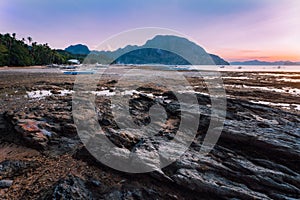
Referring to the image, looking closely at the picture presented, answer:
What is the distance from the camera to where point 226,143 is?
9453 millimetres

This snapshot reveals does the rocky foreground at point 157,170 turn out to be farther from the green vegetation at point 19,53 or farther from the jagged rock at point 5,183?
the green vegetation at point 19,53

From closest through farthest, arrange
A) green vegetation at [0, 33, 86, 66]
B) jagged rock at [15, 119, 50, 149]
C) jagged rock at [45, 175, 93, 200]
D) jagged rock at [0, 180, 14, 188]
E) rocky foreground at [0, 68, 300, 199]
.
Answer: jagged rock at [45, 175, 93, 200]
rocky foreground at [0, 68, 300, 199]
jagged rock at [0, 180, 14, 188]
jagged rock at [15, 119, 50, 149]
green vegetation at [0, 33, 86, 66]

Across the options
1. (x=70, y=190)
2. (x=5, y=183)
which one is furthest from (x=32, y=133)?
(x=70, y=190)

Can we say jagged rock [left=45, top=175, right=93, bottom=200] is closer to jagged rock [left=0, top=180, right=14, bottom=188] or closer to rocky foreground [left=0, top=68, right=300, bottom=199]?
rocky foreground [left=0, top=68, right=300, bottom=199]

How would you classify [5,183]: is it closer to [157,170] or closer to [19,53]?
[157,170]

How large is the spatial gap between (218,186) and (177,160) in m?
1.79

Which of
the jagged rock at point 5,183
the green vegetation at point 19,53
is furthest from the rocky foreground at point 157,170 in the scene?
the green vegetation at point 19,53

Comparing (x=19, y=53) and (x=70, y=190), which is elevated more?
(x=19, y=53)

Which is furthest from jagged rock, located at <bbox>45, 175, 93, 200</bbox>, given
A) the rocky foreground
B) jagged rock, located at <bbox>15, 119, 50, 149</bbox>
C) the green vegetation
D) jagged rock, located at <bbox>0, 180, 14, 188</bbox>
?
the green vegetation

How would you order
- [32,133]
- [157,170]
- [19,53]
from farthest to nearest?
[19,53], [32,133], [157,170]

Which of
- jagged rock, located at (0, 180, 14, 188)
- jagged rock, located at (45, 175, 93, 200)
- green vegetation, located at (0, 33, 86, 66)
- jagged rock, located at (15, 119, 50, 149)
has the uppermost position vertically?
green vegetation, located at (0, 33, 86, 66)

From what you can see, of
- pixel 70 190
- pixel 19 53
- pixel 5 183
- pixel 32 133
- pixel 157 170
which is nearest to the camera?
pixel 70 190

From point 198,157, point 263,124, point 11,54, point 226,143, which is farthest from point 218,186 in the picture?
point 11,54

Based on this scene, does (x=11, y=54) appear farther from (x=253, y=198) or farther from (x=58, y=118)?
(x=253, y=198)
